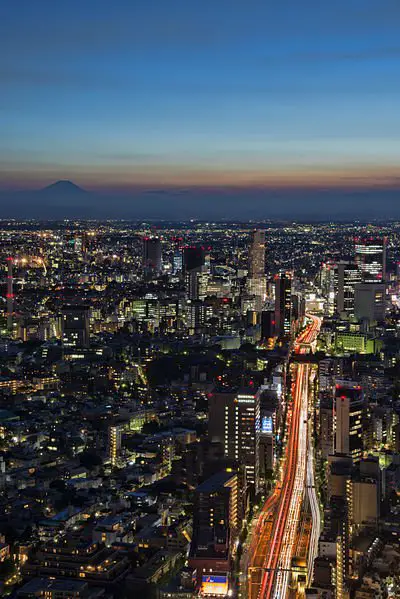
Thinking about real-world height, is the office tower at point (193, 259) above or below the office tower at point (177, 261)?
above

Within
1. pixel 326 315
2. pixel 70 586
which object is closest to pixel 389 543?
pixel 70 586

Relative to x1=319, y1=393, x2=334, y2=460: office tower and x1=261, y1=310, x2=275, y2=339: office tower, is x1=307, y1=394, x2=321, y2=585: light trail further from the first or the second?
x1=261, y1=310, x2=275, y2=339: office tower

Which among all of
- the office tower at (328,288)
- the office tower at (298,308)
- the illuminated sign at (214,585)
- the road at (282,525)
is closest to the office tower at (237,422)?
the road at (282,525)

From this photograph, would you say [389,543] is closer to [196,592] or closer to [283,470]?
[196,592]

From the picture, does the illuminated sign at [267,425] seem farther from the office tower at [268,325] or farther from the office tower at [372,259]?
the office tower at [372,259]

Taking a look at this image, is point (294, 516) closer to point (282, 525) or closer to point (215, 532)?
point (282, 525)

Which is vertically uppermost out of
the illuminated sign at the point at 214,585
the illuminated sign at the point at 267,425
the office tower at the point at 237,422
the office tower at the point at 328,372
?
the office tower at the point at 237,422
